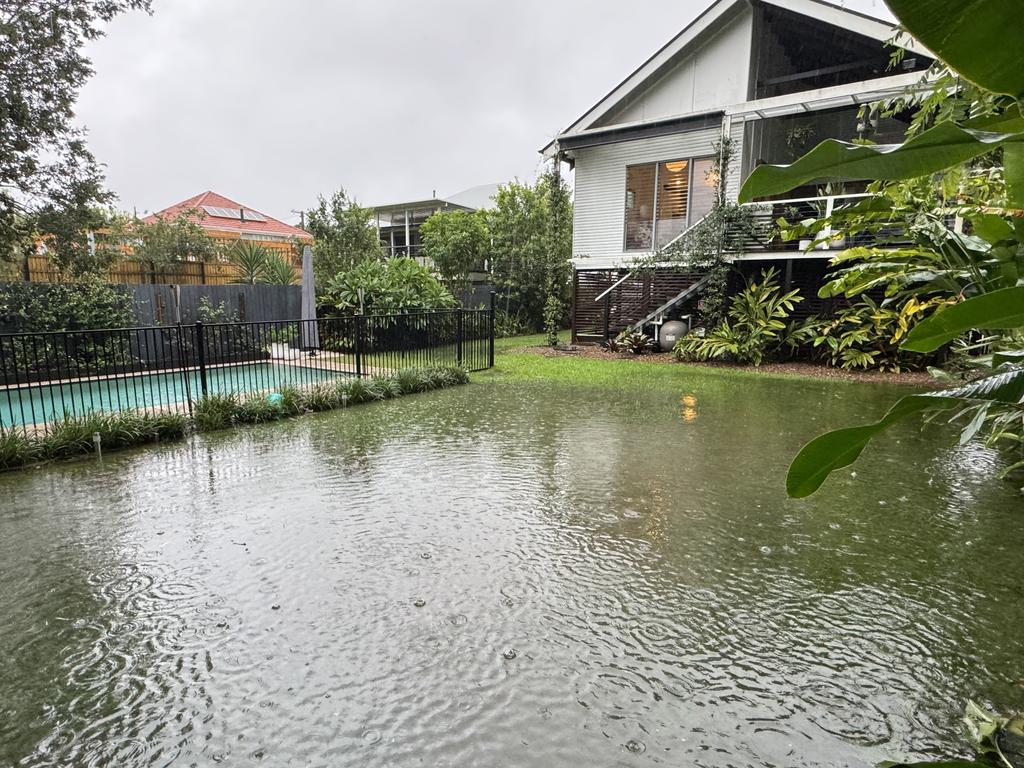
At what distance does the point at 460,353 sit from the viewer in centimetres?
1029

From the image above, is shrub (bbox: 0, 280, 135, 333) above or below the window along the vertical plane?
below

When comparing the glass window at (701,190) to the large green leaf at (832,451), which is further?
the glass window at (701,190)

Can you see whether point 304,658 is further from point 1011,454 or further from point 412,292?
point 412,292

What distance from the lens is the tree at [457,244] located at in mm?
18859

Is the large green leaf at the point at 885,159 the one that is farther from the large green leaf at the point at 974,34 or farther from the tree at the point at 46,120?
the tree at the point at 46,120

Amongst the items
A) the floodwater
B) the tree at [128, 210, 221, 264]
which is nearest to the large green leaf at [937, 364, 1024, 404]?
the floodwater

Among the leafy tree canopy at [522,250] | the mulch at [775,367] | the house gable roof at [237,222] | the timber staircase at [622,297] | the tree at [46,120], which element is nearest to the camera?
the tree at [46,120]

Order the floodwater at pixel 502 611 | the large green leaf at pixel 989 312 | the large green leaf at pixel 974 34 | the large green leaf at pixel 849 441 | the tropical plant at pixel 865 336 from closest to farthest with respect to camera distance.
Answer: the large green leaf at pixel 974 34
the large green leaf at pixel 989 312
the large green leaf at pixel 849 441
the floodwater at pixel 502 611
the tropical plant at pixel 865 336

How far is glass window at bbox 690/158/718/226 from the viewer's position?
1291 cm

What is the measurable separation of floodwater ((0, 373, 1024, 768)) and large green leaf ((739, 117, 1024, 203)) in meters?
1.87

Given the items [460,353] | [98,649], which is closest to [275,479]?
[98,649]

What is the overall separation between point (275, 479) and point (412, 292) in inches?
367

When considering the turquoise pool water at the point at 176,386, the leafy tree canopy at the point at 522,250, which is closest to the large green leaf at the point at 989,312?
the turquoise pool water at the point at 176,386

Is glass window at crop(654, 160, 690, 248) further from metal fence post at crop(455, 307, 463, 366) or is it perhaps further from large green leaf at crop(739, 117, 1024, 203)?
large green leaf at crop(739, 117, 1024, 203)
